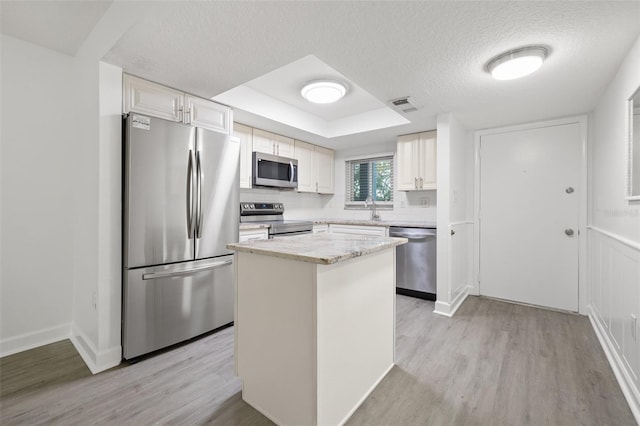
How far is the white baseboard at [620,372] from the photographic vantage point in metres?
1.57

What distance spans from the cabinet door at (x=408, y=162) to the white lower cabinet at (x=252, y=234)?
200 cm

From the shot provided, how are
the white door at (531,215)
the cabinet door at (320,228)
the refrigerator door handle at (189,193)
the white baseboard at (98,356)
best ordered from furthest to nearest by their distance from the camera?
1. the cabinet door at (320,228)
2. the white door at (531,215)
3. the refrigerator door handle at (189,193)
4. the white baseboard at (98,356)

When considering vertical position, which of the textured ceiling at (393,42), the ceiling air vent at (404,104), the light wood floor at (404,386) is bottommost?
the light wood floor at (404,386)

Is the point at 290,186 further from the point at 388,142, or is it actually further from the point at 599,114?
the point at 599,114

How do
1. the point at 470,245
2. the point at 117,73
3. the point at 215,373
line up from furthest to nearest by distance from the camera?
the point at 470,245, the point at 117,73, the point at 215,373

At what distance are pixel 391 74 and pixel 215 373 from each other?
2562mm

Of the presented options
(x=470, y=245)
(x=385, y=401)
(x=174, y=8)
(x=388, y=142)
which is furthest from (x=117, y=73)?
(x=470, y=245)

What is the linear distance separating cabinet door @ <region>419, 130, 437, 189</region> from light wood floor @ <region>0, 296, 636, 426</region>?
1918mm

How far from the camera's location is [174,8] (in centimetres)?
147

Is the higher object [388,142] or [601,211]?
[388,142]

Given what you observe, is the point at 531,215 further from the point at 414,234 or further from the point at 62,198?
the point at 62,198

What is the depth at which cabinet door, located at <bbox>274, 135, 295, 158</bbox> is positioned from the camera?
3.92 meters

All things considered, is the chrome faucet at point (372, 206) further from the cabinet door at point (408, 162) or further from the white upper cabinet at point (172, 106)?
the white upper cabinet at point (172, 106)

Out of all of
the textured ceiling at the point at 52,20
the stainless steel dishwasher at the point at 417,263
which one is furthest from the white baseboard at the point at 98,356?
the stainless steel dishwasher at the point at 417,263
